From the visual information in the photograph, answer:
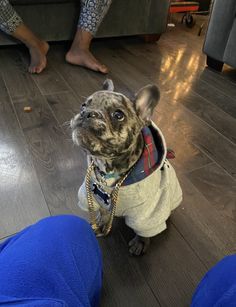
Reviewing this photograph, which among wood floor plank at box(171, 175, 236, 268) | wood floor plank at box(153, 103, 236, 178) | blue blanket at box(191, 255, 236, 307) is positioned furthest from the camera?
wood floor plank at box(153, 103, 236, 178)

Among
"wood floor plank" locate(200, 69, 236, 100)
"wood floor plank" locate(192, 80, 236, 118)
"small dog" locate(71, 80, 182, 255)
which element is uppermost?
"small dog" locate(71, 80, 182, 255)

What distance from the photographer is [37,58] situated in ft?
6.41

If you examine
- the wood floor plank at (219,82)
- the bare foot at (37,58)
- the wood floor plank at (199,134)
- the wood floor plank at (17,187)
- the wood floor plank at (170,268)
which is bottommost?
the wood floor plank at (170,268)

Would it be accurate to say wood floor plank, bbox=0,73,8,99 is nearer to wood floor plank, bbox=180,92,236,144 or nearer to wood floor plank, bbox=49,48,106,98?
wood floor plank, bbox=49,48,106,98

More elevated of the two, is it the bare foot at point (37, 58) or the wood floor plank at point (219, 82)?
the bare foot at point (37, 58)

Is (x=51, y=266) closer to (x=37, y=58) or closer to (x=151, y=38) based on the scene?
(x=37, y=58)

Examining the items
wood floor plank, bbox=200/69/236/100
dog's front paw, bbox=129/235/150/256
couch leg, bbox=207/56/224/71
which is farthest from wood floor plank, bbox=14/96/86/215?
couch leg, bbox=207/56/224/71

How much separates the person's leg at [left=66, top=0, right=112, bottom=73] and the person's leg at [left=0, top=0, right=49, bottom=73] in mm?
196

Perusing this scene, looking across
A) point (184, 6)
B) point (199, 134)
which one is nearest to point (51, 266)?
point (199, 134)

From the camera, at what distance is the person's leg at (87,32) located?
1971 millimetres

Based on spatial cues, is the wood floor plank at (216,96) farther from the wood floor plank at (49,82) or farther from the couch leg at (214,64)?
the wood floor plank at (49,82)

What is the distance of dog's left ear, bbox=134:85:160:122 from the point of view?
0.77m

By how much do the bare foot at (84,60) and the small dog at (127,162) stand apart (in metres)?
1.13

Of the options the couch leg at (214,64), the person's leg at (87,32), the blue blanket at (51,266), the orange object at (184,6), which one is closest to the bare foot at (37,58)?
the person's leg at (87,32)
